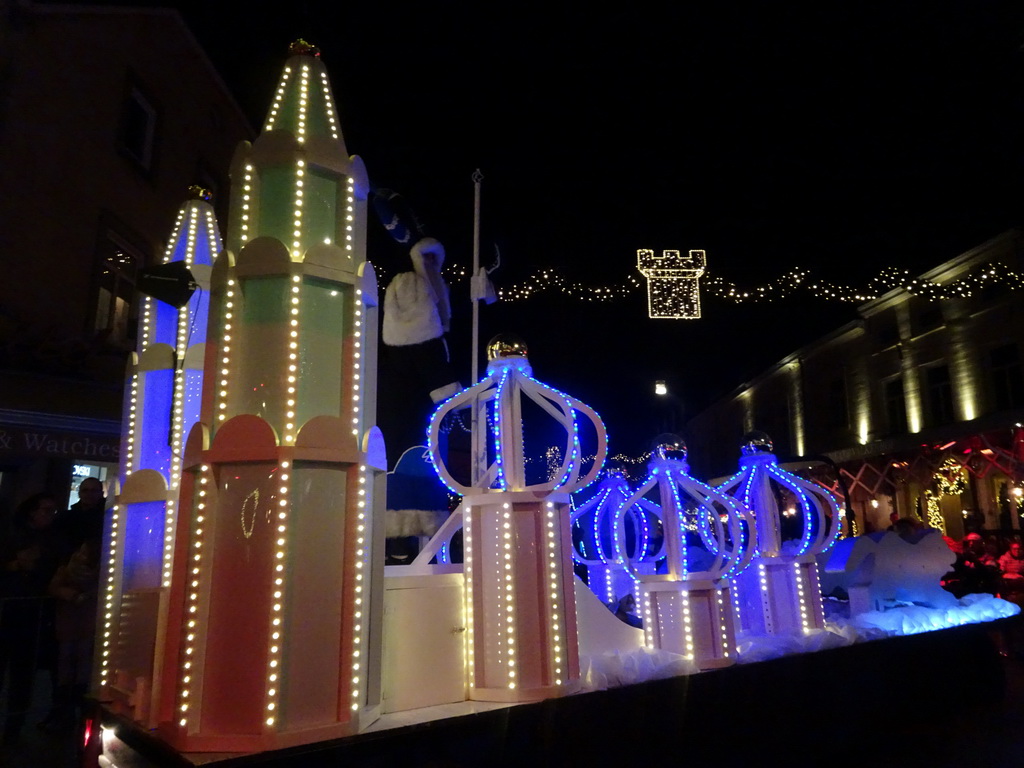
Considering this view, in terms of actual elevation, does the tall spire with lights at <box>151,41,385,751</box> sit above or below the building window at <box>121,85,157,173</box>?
below

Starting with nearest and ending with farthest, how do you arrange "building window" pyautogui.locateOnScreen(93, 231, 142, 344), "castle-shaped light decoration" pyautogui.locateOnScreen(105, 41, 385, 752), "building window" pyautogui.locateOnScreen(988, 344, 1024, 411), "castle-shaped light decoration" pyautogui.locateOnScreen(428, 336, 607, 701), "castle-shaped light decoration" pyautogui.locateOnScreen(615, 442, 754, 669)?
"castle-shaped light decoration" pyautogui.locateOnScreen(105, 41, 385, 752)
"castle-shaped light decoration" pyautogui.locateOnScreen(428, 336, 607, 701)
"castle-shaped light decoration" pyautogui.locateOnScreen(615, 442, 754, 669)
"building window" pyautogui.locateOnScreen(93, 231, 142, 344)
"building window" pyautogui.locateOnScreen(988, 344, 1024, 411)

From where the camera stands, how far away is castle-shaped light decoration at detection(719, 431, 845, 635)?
5.84 meters

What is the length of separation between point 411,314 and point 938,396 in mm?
18916

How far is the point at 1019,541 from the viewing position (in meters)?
13.5

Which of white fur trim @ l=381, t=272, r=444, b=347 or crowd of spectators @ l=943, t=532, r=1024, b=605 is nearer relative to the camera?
white fur trim @ l=381, t=272, r=444, b=347

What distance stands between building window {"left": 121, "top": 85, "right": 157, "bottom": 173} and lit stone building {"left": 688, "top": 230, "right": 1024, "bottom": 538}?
12845 millimetres

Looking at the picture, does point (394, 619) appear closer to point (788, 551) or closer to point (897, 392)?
point (788, 551)

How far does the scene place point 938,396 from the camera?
19.3 metres

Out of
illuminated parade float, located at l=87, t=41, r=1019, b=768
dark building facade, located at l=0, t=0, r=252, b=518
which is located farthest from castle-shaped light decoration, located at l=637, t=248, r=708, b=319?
dark building facade, located at l=0, t=0, r=252, b=518

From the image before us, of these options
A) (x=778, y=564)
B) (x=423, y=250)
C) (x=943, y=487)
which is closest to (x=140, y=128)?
(x=423, y=250)

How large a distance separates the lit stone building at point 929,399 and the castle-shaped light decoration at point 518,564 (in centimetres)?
915

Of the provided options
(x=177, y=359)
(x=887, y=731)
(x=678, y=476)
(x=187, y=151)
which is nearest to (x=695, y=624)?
(x=678, y=476)

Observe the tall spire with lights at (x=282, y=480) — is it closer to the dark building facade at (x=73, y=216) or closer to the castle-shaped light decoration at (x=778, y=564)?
the castle-shaped light decoration at (x=778, y=564)

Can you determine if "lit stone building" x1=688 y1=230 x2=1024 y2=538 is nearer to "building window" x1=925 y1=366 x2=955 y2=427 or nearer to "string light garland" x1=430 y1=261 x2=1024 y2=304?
"building window" x1=925 y1=366 x2=955 y2=427
